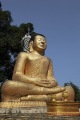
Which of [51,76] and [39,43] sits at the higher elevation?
[39,43]

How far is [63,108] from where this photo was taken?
9.70m

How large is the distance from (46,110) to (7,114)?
1096 mm

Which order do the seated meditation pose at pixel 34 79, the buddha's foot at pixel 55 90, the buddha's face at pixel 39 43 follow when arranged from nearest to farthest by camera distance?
1. the seated meditation pose at pixel 34 79
2. the buddha's foot at pixel 55 90
3. the buddha's face at pixel 39 43

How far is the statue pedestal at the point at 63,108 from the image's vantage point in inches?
374

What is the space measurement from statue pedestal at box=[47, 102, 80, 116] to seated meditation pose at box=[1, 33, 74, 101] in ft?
1.38

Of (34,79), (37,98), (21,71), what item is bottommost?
(37,98)

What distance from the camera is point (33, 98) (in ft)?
32.4

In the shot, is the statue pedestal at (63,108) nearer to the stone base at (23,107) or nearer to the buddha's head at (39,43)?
the stone base at (23,107)

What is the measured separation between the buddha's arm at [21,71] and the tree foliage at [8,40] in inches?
342

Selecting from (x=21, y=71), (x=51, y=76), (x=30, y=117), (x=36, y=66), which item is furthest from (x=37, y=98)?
(x=51, y=76)

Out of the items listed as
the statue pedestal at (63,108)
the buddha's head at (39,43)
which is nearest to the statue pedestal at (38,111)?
the statue pedestal at (63,108)

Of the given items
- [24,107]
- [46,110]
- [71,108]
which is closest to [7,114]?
[24,107]

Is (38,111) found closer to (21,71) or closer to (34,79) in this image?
(34,79)

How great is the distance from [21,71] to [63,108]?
1959 mm
